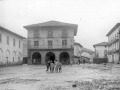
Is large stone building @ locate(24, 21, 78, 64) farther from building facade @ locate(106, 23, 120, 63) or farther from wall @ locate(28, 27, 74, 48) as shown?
building facade @ locate(106, 23, 120, 63)

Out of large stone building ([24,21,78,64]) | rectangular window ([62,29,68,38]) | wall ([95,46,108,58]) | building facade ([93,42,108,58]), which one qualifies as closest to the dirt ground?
large stone building ([24,21,78,64])

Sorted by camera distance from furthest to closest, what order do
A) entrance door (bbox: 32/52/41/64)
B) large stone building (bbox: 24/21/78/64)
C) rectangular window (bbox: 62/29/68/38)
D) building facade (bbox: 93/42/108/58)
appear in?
building facade (bbox: 93/42/108/58), entrance door (bbox: 32/52/41/64), rectangular window (bbox: 62/29/68/38), large stone building (bbox: 24/21/78/64)

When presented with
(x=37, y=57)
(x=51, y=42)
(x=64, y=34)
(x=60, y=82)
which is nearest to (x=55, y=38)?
(x=51, y=42)

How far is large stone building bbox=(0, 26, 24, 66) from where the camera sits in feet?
92.4

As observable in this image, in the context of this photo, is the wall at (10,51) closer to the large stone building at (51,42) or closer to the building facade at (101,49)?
the large stone building at (51,42)

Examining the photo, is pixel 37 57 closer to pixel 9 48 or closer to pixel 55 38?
pixel 55 38

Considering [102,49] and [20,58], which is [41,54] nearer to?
[20,58]

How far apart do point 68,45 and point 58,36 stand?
2934 mm

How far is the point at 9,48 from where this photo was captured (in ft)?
103

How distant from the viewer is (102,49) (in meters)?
70.8

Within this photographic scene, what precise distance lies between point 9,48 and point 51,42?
10005mm

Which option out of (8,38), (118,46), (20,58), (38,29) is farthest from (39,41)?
(118,46)

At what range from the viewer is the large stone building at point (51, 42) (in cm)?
3794

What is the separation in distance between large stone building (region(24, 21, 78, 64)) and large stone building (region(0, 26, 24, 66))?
238cm
